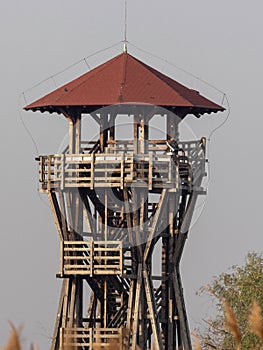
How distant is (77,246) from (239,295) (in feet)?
21.4

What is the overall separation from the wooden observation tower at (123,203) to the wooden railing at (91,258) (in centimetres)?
2

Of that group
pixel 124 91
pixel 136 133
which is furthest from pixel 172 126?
pixel 124 91

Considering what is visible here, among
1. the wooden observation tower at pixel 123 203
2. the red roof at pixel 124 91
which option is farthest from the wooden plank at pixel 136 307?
the red roof at pixel 124 91

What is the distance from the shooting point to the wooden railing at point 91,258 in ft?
97.1

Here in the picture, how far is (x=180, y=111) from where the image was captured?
30.9m

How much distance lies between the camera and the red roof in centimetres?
3005

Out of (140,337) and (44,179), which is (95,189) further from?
(140,337)

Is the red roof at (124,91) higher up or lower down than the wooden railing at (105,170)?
higher up

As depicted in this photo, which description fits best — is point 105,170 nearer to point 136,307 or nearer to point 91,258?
point 91,258

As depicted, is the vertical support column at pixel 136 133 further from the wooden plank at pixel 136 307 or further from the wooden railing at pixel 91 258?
the wooden plank at pixel 136 307

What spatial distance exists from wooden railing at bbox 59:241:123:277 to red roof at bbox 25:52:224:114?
3.34 metres

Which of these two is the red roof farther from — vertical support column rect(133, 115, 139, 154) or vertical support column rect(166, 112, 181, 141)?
vertical support column rect(133, 115, 139, 154)

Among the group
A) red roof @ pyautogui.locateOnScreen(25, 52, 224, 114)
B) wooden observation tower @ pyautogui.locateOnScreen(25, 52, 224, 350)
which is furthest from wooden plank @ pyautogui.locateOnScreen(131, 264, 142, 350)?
red roof @ pyautogui.locateOnScreen(25, 52, 224, 114)

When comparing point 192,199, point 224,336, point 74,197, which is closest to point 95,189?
point 74,197
